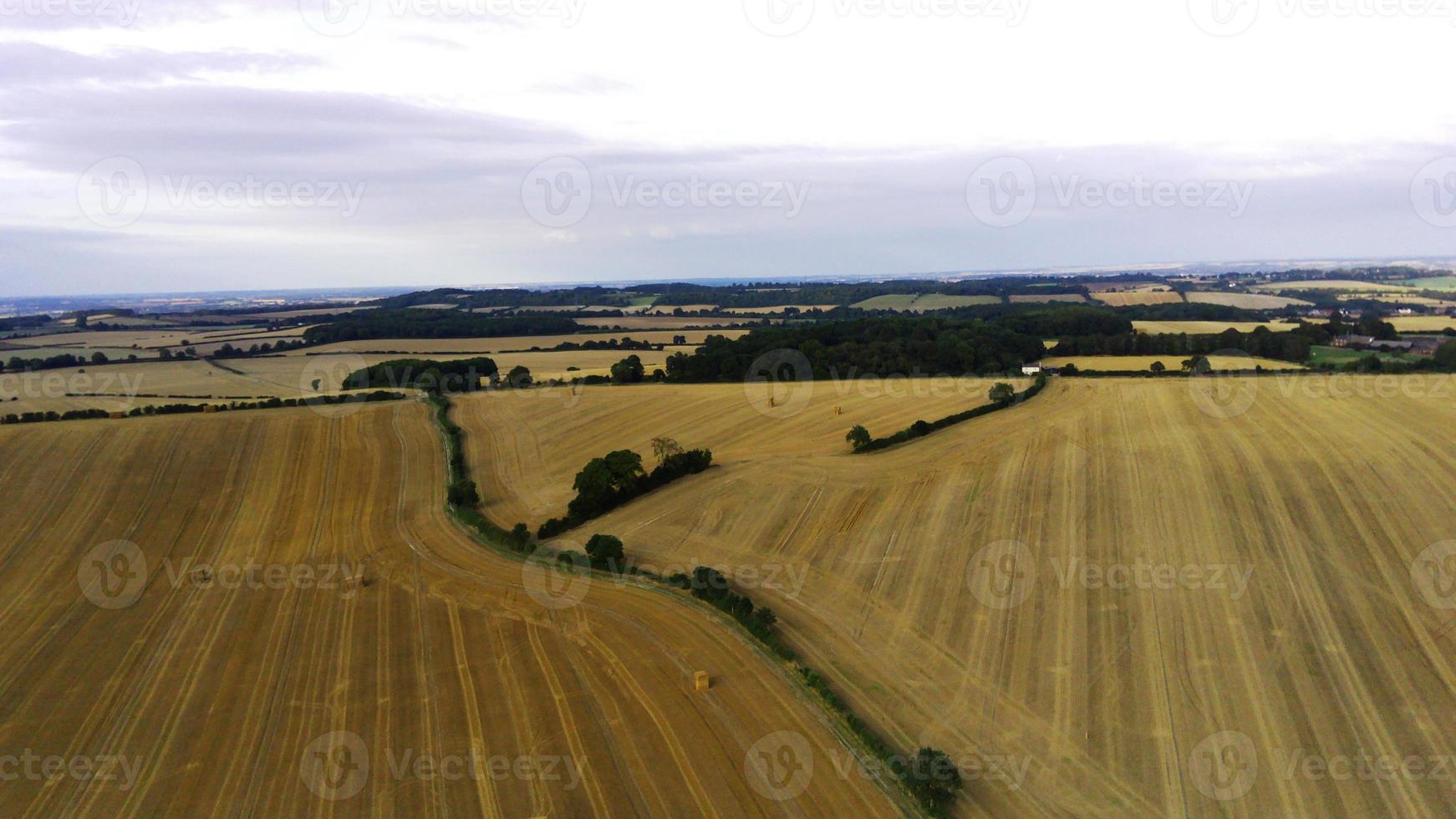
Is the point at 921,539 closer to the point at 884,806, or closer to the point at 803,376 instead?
the point at 884,806

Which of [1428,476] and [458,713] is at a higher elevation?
[1428,476]

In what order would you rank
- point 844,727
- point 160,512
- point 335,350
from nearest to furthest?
point 844,727 < point 160,512 < point 335,350

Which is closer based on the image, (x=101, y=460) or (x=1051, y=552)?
(x=1051, y=552)

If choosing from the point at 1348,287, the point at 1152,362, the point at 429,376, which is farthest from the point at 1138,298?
the point at 429,376

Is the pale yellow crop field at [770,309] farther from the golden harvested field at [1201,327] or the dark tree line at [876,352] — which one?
the golden harvested field at [1201,327]

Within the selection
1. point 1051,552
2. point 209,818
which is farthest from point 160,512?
point 1051,552

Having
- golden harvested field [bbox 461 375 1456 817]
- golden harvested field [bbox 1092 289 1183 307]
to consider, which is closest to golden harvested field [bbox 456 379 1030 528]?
golden harvested field [bbox 461 375 1456 817]
